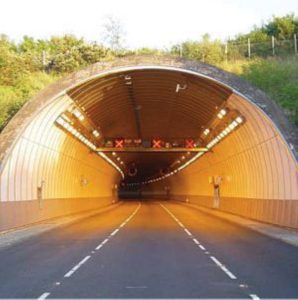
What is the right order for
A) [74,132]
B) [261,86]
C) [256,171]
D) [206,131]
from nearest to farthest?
1. [256,171]
2. [74,132]
3. [261,86]
4. [206,131]

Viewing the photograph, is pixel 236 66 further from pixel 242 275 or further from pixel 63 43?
pixel 242 275

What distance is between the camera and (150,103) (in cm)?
Answer: 4031

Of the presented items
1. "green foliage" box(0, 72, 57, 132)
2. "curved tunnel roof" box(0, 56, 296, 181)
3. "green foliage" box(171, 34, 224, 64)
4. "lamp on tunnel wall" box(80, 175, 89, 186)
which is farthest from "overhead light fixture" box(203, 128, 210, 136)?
"green foliage" box(171, 34, 224, 64)

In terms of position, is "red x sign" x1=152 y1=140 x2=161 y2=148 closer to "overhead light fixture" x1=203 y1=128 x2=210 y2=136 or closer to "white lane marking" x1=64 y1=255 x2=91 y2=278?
"overhead light fixture" x1=203 y1=128 x2=210 y2=136

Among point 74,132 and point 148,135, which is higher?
point 148,135

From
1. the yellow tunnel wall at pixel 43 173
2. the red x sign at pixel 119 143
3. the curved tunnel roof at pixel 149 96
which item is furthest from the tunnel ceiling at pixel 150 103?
the yellow tunnel wall at pixel 43 173

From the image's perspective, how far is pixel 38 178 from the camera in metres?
35.8

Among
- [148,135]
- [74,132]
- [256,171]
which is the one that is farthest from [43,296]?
[148,135]

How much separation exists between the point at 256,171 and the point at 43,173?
36.9 feet

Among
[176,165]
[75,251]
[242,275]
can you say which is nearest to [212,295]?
[242,275]

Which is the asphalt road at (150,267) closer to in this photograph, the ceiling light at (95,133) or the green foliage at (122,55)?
the green foliage at (122,55)

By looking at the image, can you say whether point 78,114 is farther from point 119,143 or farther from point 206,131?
point 119,143

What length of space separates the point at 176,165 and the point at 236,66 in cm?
2845

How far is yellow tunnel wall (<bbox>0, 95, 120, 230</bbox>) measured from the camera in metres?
29.9
